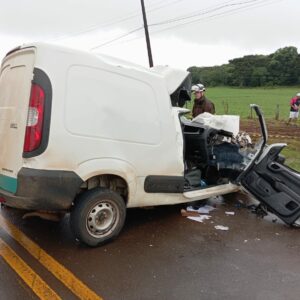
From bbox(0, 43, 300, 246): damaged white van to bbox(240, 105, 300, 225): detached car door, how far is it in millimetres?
19

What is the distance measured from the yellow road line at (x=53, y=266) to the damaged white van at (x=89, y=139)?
0.40 meters

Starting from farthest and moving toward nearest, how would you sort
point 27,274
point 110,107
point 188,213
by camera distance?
point 188,213 < point 110,107 < point 27,274

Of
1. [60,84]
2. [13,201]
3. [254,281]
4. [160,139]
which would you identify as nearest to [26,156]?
[13,201]

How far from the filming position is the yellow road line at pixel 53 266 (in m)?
3.37

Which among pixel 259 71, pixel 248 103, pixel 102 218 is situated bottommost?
pixel 102 218

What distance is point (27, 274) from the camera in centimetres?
365

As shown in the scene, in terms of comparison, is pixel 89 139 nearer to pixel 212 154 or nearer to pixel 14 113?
pixel 14 113

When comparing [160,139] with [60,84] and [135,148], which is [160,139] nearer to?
[135,148]

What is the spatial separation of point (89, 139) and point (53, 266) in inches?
48.9

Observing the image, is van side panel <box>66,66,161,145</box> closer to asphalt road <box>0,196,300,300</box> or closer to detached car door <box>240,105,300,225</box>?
asphalt road <box>0,196,300,300</box>

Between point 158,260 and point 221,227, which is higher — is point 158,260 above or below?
below

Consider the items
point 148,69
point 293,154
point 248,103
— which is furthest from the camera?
point 248,103

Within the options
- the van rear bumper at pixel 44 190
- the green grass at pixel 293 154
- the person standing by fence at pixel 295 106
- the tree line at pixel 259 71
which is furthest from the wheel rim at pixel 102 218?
the tree line at pixel 259 71

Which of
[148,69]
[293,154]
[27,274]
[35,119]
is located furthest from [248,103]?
[27,274]
